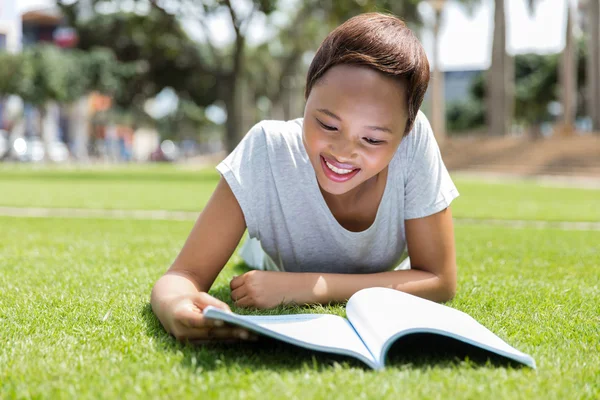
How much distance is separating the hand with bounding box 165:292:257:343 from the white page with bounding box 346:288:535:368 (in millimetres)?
395

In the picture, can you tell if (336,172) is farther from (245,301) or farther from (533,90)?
(533,90)

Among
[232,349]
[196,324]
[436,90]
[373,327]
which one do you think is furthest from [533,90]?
[196,324]

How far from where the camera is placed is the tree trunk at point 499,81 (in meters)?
32.8

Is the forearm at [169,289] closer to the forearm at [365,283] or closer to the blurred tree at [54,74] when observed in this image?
the forearm at [365,283]

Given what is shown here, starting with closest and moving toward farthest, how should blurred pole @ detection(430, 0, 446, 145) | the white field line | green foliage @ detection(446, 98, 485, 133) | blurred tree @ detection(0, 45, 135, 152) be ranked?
the white field line → blurred pole @ detection(430, 0, 446, 145) → blurred tree @ detection(0, 45, 135, 152) → green foliage @ detection(446, 98, 485, 133)

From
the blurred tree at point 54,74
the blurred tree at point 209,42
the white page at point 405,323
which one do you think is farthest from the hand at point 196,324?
the blurred tree at point 54,74

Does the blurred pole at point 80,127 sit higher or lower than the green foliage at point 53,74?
lower

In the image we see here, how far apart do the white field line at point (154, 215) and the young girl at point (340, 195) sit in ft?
17.9

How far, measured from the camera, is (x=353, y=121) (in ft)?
8.34

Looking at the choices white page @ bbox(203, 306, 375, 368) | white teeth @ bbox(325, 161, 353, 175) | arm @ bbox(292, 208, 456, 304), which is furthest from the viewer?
arm @ bbox(292, 208, 456, 304)

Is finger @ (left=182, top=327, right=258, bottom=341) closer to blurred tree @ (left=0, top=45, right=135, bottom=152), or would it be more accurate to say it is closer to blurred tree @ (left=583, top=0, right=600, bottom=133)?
blurred tree @ (left=583, top=0, right=600, bottom=133)

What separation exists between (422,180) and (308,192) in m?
0.51

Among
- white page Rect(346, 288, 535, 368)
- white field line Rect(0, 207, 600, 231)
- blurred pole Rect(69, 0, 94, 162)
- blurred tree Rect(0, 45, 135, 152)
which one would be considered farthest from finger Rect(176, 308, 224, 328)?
blurred pole Rect(69, 0, 94, 162)

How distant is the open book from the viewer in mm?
2086
